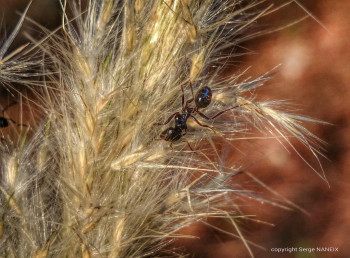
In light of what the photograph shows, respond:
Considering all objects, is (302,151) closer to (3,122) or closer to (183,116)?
(183,116)

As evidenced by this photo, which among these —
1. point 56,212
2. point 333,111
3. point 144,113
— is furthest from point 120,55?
point 333,111

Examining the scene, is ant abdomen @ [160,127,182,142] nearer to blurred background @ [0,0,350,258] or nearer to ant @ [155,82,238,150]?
ant @ [155,82,238,150]

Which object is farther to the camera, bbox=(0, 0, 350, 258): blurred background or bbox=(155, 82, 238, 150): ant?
bbox=(0, 0, 350, 258): blurred background

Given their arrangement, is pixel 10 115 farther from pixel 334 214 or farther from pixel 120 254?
pixel 334 214

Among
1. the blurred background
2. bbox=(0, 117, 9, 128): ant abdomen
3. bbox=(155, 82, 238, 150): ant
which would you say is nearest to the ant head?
bbox=(155, 82, 238, 150): ant

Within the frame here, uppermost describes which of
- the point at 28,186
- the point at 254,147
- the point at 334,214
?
the point at 28,186

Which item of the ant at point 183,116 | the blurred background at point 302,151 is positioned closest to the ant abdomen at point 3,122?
the blurred background at point 302,151
